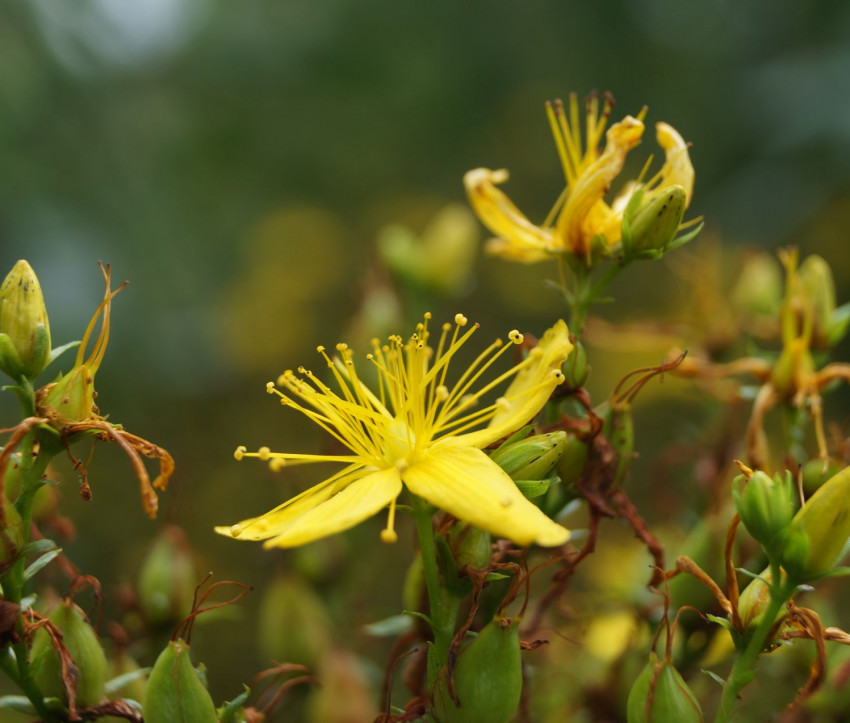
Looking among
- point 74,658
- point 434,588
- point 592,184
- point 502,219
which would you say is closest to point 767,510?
point 434,588

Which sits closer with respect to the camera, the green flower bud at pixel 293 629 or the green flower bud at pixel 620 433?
the green flower bud at pixel 620 433

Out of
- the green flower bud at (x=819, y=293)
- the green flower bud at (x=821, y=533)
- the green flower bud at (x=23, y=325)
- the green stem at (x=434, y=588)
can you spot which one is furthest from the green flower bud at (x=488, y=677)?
the green flower bud at (x=819, y=293)

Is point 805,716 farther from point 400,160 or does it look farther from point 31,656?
point 400,160

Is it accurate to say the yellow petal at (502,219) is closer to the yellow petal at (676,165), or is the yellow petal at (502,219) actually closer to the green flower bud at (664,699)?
the yellow petal at (676,165)

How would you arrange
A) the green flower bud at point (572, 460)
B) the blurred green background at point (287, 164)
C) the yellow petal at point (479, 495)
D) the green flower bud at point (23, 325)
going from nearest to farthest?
1. the yellow petal at point (479, 495)
2. the green flower bud at point (23, 325)
3. the green flower bud at point (572, 460)
4. the blurred green background at point (287, 164)

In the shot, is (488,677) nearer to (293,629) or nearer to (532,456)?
(532,456)

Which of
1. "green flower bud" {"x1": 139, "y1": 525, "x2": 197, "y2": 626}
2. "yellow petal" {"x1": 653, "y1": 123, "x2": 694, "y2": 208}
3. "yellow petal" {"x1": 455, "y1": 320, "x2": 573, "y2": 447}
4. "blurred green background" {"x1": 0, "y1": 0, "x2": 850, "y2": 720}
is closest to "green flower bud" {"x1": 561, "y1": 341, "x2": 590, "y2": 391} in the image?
"yellow petal" {"x1": 455, "y1": 320, "x2": 573, "y2": 447}

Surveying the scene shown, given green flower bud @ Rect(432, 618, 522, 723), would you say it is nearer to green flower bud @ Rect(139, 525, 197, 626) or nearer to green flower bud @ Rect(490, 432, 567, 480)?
green flower bud @ Rect(490, 432, 567, 480)

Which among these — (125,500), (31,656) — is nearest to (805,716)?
(31,656)
